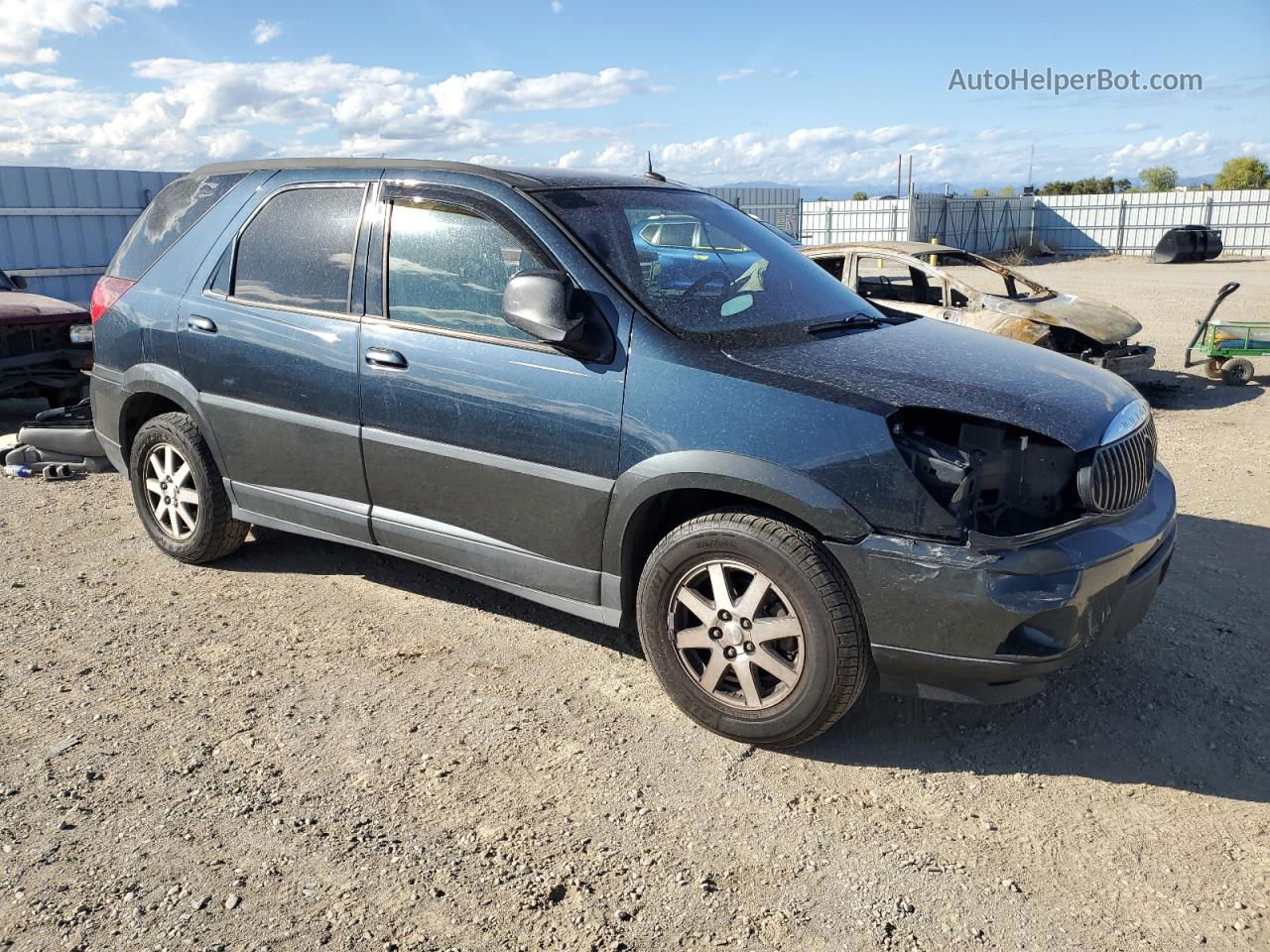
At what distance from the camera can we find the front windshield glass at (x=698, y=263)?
371 centimetres

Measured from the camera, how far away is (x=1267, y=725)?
3.60 metres

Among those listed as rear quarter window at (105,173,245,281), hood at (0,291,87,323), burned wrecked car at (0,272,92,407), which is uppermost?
rear quarter window at (105,173,245,281)

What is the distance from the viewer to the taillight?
16.6ft

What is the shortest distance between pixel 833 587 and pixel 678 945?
3.78 feet

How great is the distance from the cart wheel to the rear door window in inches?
393

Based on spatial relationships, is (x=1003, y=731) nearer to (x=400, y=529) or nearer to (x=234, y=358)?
(x=400, y=529)

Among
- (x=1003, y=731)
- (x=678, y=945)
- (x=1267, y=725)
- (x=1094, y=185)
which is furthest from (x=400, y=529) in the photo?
(x=1094, y=185)

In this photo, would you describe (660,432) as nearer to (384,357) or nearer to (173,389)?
(384,357)

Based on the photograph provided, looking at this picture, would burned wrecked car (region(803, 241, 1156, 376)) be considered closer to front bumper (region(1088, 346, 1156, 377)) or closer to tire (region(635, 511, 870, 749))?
front bumper (region(1088, 346, 1156, 377))

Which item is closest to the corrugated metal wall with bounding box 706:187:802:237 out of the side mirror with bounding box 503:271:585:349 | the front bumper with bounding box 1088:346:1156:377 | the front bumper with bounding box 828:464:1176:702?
the front bumper with bounding box 1088:346:1156:377

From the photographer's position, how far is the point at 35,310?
8344 mm

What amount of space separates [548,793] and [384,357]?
1.82 metres

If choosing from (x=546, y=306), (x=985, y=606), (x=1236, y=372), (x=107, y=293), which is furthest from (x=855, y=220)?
(x=985, y=606)

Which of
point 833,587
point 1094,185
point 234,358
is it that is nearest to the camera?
point 833,587
